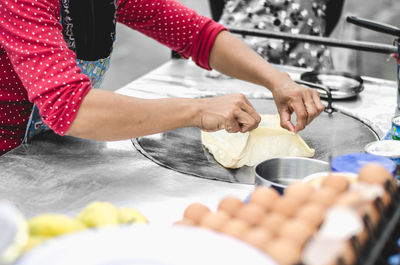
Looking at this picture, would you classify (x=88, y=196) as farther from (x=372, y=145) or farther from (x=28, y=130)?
(x=372, y=145)

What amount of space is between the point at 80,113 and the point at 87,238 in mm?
743

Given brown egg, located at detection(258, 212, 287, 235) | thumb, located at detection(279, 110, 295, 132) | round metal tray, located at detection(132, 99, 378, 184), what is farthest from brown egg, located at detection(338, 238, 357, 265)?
thumb, located at detection(279, 110, 295, 132)

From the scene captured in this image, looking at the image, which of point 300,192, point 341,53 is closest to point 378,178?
point 300,192

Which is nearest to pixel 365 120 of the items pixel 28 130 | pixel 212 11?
pixel 28 130

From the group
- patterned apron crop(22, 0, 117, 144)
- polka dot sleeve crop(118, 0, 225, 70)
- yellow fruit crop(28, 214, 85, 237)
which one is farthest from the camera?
polka dot sleeve crop(118, 0, 225, 70)

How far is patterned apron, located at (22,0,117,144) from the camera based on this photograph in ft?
5.26

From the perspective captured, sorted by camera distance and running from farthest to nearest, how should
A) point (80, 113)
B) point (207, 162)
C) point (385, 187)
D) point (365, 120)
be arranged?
point (365, 120) → point (207, 162) → point (80, 113) → point (385, 187)

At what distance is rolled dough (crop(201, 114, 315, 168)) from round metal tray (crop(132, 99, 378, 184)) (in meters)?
0.03

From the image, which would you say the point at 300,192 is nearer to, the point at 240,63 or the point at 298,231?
the point at 298,231

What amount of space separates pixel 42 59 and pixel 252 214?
0.84 m

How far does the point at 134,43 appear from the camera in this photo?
242 inches

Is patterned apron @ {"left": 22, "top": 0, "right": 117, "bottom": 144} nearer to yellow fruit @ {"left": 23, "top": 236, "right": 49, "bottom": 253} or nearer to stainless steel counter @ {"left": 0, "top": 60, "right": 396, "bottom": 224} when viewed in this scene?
stainless steel counter @ {"left": 0, "top": 60, "right": 396, "bottom": 224}

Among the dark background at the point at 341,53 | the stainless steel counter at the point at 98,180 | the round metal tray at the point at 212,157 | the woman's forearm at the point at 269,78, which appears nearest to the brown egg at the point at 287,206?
the stainless steel counter at the point at 98,180

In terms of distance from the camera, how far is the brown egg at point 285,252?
0.66 m
